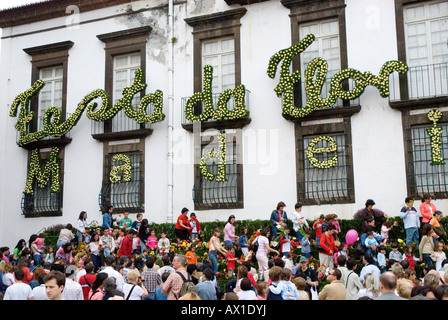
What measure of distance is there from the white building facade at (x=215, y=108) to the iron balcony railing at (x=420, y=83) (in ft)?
0.15

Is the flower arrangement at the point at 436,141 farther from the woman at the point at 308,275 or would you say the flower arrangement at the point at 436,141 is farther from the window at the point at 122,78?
the window at the point at 122,78

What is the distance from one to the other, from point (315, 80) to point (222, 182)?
505 centimetres

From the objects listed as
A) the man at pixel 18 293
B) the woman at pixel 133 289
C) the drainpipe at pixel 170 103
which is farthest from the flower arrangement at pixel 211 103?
the man at pixel 18 293

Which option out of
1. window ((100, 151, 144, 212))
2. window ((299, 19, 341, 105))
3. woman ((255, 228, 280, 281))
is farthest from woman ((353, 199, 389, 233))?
window ((100, 151, 144, 212))

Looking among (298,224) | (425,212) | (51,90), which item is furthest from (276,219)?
(51,90)

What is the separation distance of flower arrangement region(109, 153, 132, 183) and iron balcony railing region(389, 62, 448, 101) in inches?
400

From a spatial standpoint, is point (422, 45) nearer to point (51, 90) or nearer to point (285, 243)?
point (285, 243)

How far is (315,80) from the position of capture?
2036cm

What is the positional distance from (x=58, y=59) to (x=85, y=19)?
210 cm

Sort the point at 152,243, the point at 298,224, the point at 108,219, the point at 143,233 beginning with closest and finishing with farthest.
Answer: the point at 298,224 < the point at 152,243 < the point at 143,233 < the point at 108,219

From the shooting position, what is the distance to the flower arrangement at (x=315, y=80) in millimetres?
19109

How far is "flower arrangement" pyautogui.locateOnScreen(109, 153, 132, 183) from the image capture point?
Answer: 22.8m

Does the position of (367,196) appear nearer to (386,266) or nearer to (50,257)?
(386,266)

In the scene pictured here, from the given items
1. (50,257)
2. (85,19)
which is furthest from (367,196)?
(85,19)
